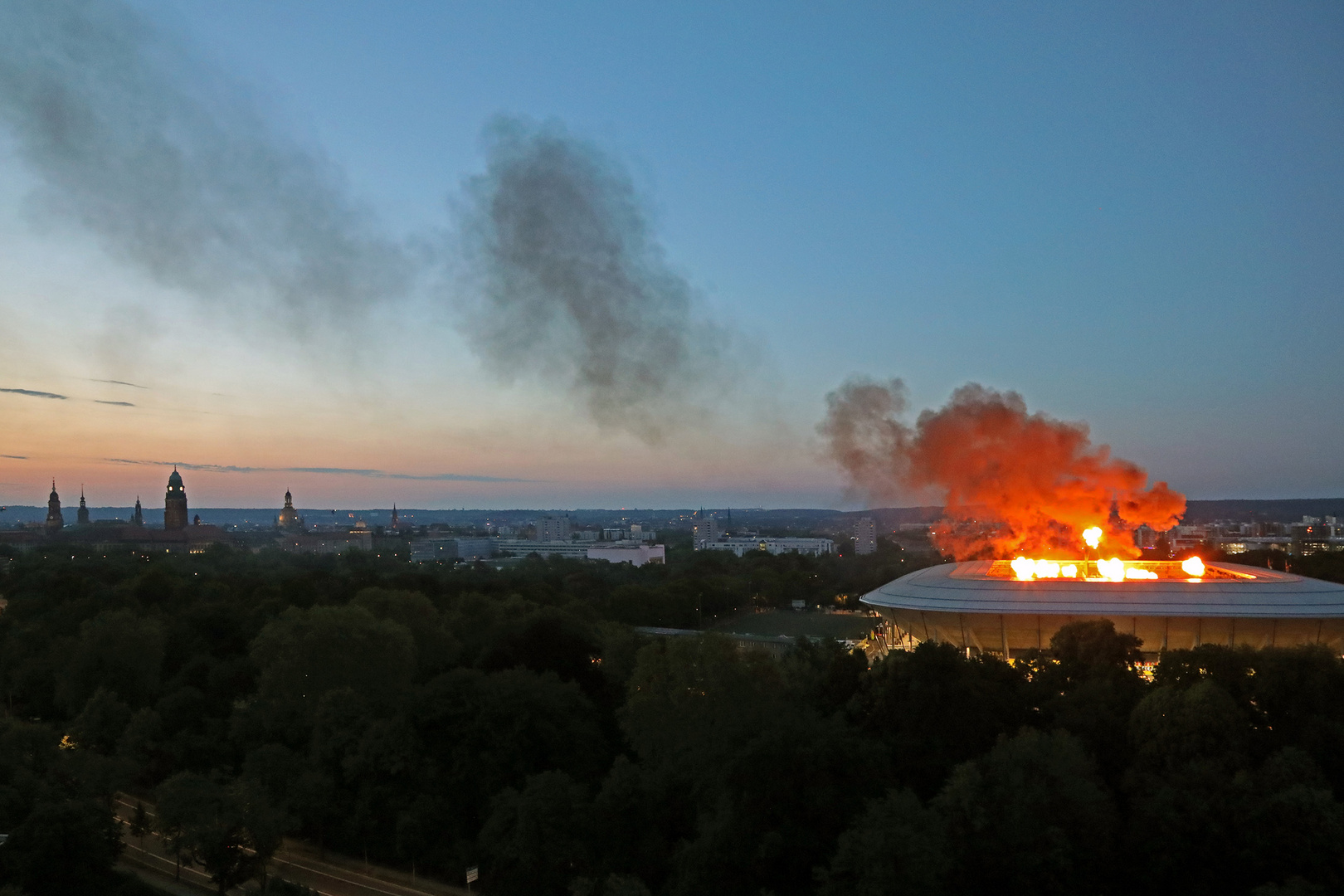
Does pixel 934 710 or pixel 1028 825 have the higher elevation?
pixel 934 710

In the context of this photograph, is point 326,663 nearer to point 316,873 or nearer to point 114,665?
point 316,873

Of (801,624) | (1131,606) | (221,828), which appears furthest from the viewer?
(801,624)

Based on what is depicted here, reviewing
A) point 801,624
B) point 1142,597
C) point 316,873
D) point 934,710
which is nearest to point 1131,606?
point 1142,597

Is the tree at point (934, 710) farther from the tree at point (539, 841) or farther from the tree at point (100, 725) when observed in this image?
the tree at point (100, 725)

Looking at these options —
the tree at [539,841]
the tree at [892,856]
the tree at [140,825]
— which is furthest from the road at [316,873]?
the tree at [892,856]

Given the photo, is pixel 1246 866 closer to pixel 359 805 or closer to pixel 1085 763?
pixel 1085 763

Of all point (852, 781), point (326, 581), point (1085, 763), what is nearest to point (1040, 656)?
point (1085, 763)
